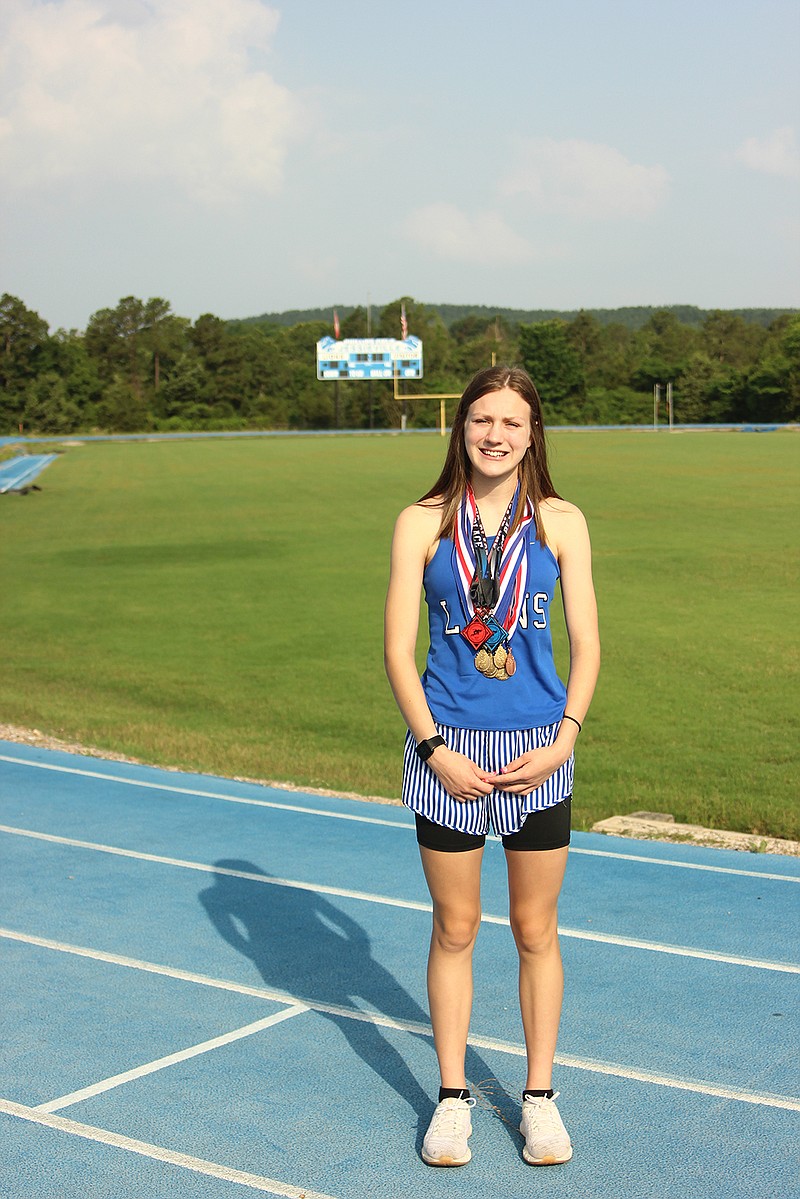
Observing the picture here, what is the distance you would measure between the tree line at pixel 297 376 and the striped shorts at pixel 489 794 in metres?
102

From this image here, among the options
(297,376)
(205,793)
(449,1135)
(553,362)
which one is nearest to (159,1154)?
(449,1135)

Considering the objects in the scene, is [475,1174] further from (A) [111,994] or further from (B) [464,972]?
(A) [111,994]

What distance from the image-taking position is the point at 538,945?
360cm

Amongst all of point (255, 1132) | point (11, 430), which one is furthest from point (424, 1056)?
point (11, 430)

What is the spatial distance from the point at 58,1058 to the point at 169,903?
1.74 m

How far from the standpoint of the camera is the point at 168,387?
390 ft

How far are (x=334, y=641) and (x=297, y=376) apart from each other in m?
112

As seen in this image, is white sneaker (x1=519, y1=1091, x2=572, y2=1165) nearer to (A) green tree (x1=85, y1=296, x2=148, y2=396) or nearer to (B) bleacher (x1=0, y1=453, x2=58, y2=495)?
(B) bleacher (x1=0, y1=453, x2=58, y2=495)

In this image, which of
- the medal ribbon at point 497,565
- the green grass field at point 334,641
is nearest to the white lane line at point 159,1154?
the medal ribbon at point 497,565

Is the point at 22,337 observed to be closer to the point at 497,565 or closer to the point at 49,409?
the point at 49,409

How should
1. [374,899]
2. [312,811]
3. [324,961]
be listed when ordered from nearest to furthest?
[324,961]
[374,899]
[312,811]

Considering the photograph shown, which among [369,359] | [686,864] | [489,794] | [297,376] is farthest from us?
[297,376]

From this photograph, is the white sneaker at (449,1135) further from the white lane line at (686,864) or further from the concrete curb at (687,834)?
the concrete curb at (687,834)

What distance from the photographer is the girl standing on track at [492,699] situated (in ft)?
11.3
